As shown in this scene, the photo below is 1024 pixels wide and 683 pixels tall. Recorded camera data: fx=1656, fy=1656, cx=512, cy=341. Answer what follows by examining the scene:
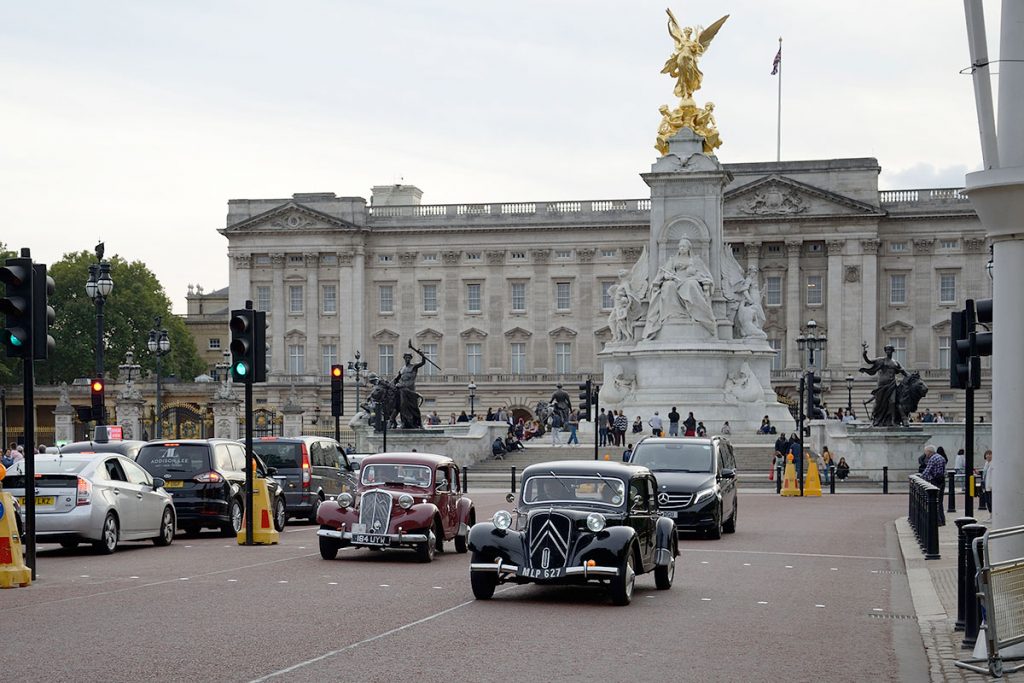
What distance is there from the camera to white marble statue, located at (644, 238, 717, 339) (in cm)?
6216

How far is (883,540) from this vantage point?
1099 inches

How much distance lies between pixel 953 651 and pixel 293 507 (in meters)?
19.7

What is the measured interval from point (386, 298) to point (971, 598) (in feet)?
345

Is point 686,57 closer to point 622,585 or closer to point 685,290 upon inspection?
point 685,290

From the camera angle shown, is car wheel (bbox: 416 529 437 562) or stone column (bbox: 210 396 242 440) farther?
stone column (bbox: 210 396 242 440)

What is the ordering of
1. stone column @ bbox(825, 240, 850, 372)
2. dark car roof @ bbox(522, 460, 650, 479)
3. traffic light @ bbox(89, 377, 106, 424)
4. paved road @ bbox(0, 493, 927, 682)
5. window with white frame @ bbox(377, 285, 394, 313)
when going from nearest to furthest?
paved road @ bbox(0, 493, 927, 682), dark car roof @ bbox(522, 460, 650, 479), traffic light @ bbox(89, 377, 106, 424), stone column @ bbox(825, 240, 850, 372), window with white frame @ bbox(377, 285, 394, 313)

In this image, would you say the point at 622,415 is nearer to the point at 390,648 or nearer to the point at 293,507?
the point at 293,507

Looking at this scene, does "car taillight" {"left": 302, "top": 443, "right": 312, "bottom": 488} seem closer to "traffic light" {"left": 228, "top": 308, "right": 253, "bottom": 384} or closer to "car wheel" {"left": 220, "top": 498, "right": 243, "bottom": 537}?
"car wheel" {"left": 220, "top": 498, "right": 243, "bottom": 537}

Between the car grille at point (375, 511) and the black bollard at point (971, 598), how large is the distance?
929 cm

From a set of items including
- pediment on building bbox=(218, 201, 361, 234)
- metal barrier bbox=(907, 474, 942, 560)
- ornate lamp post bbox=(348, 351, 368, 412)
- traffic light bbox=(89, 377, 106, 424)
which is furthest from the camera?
pediment on building bbox=(218, 201, 361, 234)

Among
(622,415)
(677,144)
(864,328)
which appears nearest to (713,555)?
(622,415)

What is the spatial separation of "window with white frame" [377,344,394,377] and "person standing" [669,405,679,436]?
5953cm

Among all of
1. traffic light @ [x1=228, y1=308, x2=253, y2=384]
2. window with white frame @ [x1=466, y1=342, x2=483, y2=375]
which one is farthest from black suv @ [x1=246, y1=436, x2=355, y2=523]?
window with white frame @ [x1=466, y1=342, x2=483, y2=375]

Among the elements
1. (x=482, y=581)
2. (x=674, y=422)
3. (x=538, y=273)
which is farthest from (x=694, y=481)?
(x=538, y=273)
